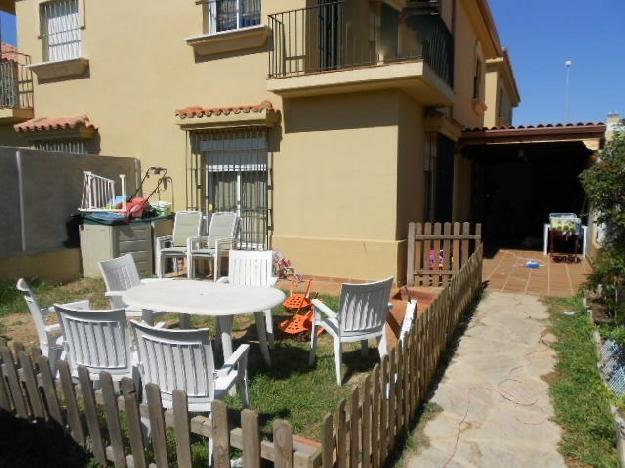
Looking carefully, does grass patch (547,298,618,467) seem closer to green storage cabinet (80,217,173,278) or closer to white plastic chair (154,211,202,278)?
white plastic chair (154,211,202,278)

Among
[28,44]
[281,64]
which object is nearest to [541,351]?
[281,64]

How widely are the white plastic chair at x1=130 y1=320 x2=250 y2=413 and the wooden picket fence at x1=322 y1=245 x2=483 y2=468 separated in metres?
0.89

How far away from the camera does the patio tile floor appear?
25.4 ft

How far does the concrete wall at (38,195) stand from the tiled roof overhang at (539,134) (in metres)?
8.29

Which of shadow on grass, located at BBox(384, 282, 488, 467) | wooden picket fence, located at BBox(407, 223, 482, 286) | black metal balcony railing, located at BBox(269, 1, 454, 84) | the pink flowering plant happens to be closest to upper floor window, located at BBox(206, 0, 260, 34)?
black metal balcony railing, located at BBox(269, 1, 454, 84)

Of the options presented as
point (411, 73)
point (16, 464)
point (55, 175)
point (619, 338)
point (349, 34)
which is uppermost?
point (349, 34)

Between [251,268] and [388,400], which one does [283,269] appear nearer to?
[251,268]

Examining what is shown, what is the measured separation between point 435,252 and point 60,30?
988 centimetres

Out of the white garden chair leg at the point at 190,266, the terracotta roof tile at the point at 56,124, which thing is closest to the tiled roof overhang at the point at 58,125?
the terracotta roof tile at the point at 56,124

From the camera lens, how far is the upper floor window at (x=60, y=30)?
1077cm

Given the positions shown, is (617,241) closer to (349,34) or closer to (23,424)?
(23,424)

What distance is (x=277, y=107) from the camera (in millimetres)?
8453

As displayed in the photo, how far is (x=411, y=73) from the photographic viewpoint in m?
6.84

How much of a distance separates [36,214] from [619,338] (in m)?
8.49
